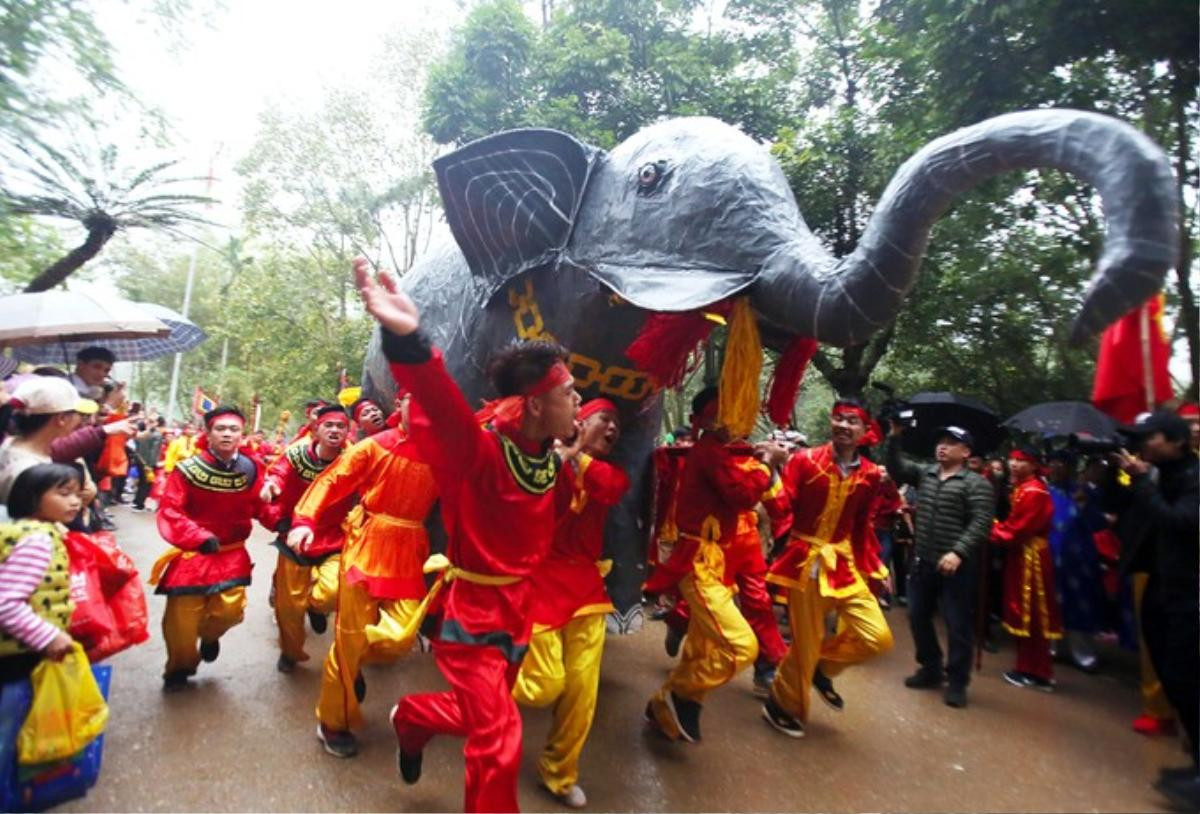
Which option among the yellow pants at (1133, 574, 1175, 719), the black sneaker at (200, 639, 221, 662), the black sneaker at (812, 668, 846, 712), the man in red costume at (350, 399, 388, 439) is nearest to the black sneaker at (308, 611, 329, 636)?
the black sneaker at (200, 639, 221, 662)

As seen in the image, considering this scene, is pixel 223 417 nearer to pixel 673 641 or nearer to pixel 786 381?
pixel 786 381

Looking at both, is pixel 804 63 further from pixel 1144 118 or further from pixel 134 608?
pixel 134 608

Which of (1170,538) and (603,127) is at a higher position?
(603,127)

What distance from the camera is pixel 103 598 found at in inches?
111

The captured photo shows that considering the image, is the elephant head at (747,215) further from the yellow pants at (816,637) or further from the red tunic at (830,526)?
the yellow pants at (816,637)

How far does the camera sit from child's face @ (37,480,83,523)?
2.57 metres

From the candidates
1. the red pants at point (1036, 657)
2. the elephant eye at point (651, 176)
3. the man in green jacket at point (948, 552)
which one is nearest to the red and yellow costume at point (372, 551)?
the elephant eye at point (651, 176)

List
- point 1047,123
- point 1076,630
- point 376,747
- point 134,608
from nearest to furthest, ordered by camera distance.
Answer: point 1047,123 → point 134,608 → point 376,747 → point 1076,630

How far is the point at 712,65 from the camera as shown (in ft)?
30.7

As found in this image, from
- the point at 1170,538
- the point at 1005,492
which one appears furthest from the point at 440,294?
the point at 1005,492

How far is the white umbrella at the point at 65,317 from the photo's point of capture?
3945 mm

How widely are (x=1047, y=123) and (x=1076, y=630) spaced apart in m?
5.02

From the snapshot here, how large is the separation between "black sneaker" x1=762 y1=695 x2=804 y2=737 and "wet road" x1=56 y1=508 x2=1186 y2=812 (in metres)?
0.05

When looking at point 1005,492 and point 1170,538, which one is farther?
point 1005,492
